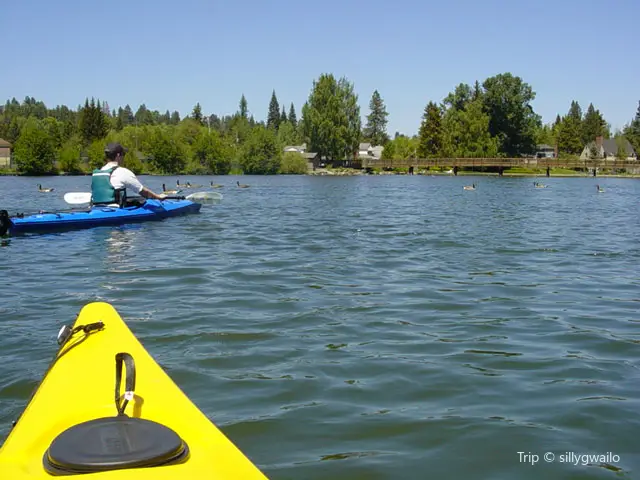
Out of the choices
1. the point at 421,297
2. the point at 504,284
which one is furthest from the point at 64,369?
the point at 504,284

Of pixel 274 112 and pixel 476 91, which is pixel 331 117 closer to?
pixel 476 91

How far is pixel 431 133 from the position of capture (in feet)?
318

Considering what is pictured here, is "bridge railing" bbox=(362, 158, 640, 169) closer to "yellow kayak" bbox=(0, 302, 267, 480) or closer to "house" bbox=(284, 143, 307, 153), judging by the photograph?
"house" bbox=(284, 143, 307, 153)

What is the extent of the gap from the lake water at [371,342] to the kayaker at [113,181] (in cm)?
171

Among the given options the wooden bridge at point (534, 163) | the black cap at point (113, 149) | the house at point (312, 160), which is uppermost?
the house at point (312, 160)

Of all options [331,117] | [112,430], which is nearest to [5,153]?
[331,117]

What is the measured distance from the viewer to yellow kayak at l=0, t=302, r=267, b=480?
93.7 inches

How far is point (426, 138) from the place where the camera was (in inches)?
3846

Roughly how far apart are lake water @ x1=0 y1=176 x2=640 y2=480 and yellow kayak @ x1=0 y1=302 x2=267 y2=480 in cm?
83

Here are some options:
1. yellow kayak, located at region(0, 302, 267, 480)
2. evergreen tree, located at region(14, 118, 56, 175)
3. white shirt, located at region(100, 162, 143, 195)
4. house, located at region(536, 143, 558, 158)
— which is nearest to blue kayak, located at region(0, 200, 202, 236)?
white shirt, located at region(100, 162, 143, 195)

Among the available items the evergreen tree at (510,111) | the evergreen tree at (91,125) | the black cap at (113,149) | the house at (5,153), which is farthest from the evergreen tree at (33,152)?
the black cap at (113,149)

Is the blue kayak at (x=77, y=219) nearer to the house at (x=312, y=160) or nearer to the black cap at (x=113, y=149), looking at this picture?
the black cap at (x=113, y=149)

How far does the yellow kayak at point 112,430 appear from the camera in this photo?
7.81ft

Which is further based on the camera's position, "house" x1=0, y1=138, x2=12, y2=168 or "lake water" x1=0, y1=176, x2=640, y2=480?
"house" x1=0, y1=138, x2=12, y2=168
